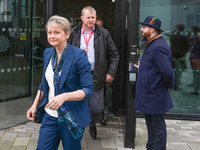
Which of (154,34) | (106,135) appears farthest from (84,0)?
(154,34)

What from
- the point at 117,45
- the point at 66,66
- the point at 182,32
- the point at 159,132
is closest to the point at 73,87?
the point at 66,66

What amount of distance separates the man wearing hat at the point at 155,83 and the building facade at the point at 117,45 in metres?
1.97

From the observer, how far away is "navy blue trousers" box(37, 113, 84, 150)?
2.88 meters

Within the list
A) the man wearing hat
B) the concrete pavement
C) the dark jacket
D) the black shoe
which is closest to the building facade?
the concrete pavement

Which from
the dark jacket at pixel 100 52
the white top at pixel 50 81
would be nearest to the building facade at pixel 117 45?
the dark jacket at pixel 100 52

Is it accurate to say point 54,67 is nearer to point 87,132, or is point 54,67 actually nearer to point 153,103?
point 153,103

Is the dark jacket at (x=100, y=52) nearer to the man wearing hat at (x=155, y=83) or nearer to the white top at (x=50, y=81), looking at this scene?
→ the man wearing hat at (x=155, y=83)

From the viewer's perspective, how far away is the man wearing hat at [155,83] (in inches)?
146

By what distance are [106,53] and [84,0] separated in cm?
550

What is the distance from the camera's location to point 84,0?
400 inches

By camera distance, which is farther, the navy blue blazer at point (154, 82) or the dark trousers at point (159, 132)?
the dark trousers at point (159, 132)

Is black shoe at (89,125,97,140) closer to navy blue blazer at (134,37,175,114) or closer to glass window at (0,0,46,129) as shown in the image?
navy blue blazer at (134,37,175,114)

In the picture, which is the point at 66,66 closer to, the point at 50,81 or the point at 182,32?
the point at 50,81

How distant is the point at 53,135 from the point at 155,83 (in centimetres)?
140
